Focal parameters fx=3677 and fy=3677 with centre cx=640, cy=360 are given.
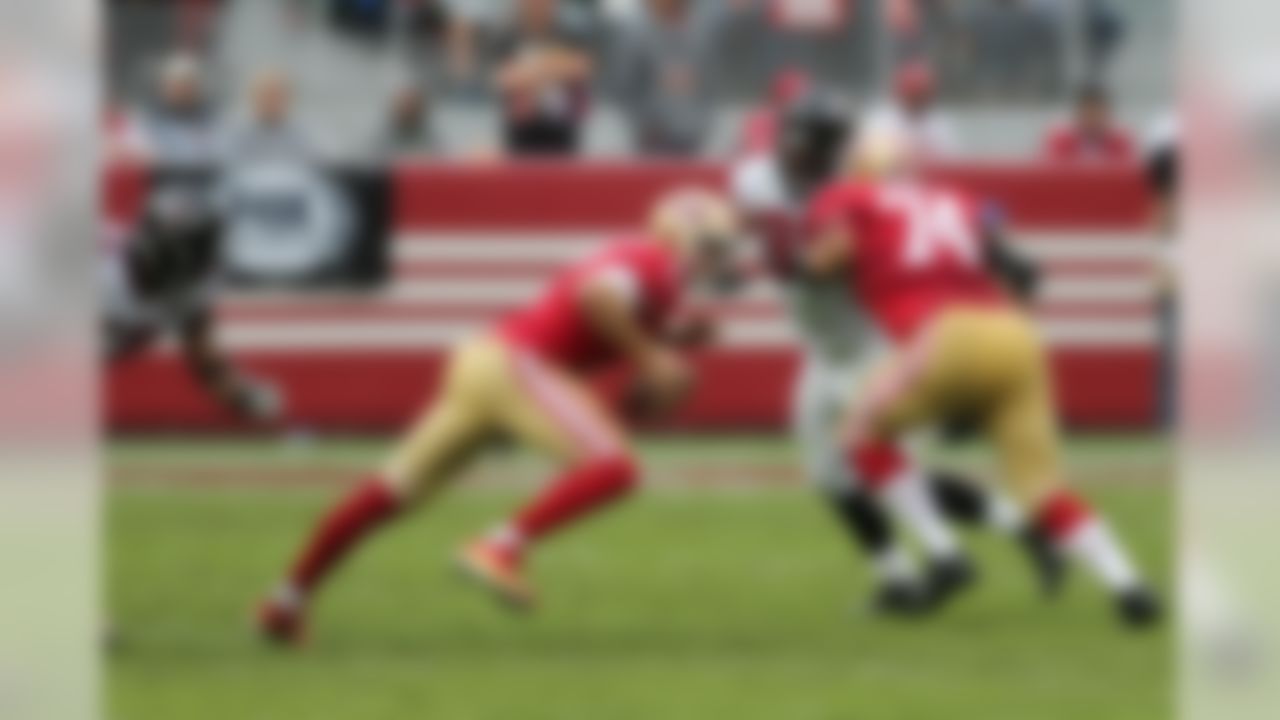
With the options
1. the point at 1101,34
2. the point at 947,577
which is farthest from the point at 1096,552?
the point at 1101,34

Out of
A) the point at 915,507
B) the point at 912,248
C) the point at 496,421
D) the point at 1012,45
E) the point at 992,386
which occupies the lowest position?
the point at 1012,45

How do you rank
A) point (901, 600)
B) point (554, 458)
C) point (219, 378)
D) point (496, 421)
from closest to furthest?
point (496, 421)
point (554, 458)
point (901, 600)
point (219, 378)

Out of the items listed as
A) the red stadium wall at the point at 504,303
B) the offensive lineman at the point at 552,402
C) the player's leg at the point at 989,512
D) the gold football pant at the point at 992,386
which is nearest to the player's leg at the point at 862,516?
the player's leg at the point at 989,512

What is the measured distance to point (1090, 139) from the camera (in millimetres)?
20672

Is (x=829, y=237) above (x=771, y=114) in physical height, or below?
above

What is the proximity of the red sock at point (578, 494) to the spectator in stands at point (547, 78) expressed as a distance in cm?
964

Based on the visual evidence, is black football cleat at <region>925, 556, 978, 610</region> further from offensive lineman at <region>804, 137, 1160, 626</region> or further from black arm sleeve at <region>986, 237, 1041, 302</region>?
black arm sleeve at <region>986, 237, 1041, 302</region>

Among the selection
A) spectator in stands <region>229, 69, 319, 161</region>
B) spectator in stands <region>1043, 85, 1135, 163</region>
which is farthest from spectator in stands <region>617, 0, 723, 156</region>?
spectator in stands <region>1043, 85, 1135, 163</region>

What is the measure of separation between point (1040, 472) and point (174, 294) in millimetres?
7629

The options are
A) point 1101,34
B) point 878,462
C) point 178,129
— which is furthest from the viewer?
point 1101,34

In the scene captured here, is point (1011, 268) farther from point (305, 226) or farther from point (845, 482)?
point (305, 226)

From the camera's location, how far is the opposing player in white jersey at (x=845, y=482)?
39.6 ft

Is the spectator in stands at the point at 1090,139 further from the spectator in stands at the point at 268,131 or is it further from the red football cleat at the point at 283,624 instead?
the red football cleat at the point at 283,624

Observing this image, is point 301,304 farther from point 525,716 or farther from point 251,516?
point 525,716
